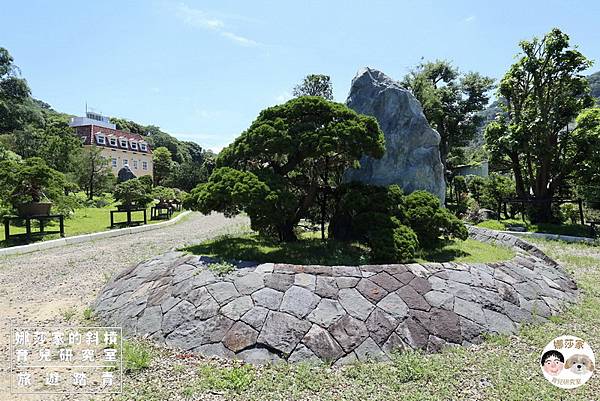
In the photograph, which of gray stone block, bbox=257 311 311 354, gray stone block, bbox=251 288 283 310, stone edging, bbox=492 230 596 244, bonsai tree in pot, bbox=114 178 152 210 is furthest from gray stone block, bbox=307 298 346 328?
bonsai tree in pot, bbox=114 178 152 210

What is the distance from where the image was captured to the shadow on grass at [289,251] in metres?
5.84

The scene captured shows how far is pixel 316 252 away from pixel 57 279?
4988 mm

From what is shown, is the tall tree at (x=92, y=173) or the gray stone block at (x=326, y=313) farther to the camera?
the tall tree at (x=92, y=173)

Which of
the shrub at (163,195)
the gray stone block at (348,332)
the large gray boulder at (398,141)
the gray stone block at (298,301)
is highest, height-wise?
the large gray boulder at (398,141)

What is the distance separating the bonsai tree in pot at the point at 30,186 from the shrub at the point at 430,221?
10.6 meters

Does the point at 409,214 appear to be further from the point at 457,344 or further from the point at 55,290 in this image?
the point at 55,290

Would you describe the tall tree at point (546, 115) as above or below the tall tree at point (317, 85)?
below

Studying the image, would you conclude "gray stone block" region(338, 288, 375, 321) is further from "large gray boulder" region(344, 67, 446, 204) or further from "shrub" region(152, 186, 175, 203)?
"shrub" region(152, 186, 175, 203)

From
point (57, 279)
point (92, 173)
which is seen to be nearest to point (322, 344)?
point (57, 279)

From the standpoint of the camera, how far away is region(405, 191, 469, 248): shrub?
21.6 feet

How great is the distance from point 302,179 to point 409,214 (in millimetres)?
2103

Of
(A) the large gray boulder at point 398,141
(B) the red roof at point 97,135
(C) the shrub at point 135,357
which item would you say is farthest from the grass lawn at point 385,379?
(B) the red roof at point 97,135

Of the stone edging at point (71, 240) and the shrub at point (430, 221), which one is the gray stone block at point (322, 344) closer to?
the shrub at point (430, 221)

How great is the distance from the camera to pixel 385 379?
3484mm
